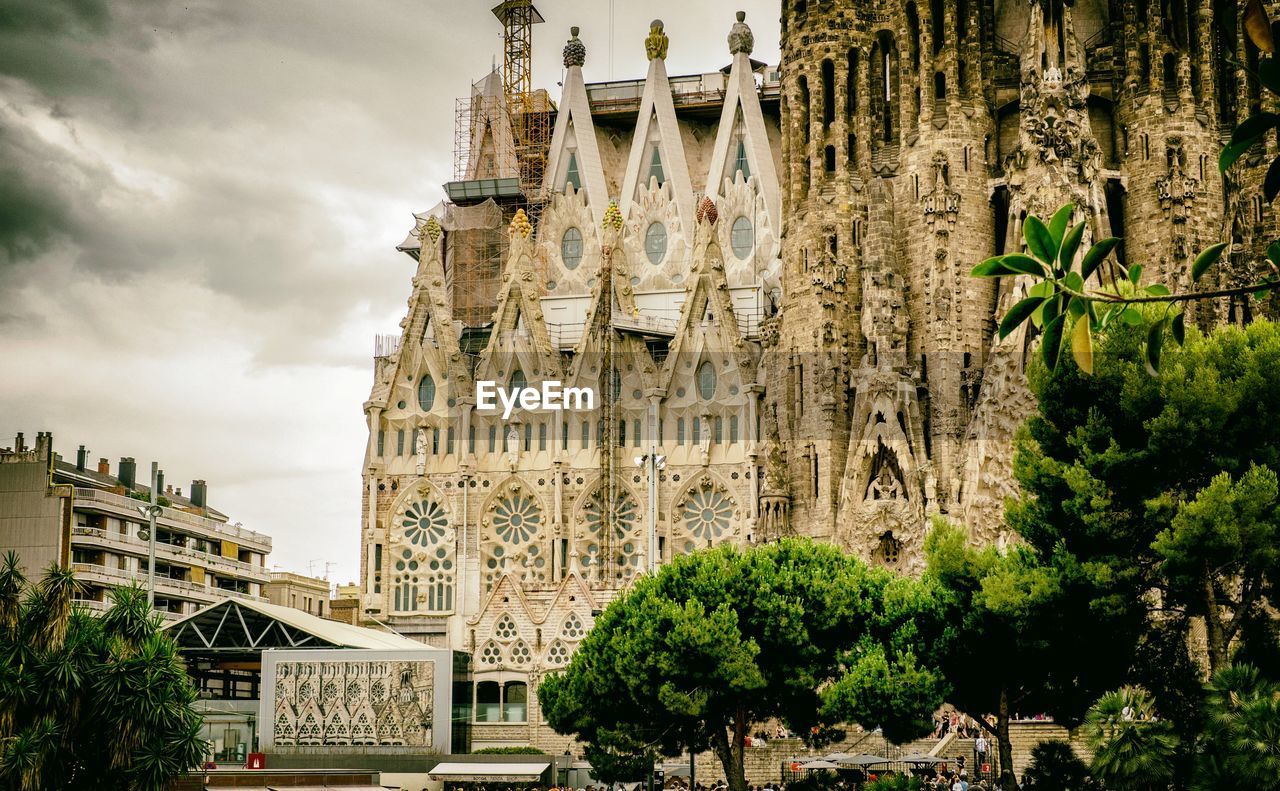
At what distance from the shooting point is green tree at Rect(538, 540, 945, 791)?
34.0 meters

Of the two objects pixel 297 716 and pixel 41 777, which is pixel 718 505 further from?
pixel 41 777

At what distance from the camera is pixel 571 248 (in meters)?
70.7

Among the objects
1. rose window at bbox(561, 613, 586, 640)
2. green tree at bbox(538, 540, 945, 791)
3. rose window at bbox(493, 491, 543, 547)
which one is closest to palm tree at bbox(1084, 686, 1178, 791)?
green tree at bbox(538, 540, 945, 791)

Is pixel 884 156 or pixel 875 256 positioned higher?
pixel 884 156

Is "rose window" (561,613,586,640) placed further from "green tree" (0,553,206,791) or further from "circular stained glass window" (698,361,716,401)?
"green tree" (0,553,206,791)

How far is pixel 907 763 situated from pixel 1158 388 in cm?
1364

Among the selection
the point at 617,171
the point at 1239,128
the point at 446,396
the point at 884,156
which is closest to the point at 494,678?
the point at 446,396

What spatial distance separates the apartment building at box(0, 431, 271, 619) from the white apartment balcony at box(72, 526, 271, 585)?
0.04 meters

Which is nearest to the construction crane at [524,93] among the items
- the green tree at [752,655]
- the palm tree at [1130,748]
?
the green tree at [752,655]

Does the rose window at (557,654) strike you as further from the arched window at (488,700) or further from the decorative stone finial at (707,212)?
the decorative stone finial at (707,212)

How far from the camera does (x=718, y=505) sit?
61875 mm

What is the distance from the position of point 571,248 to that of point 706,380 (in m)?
11.6

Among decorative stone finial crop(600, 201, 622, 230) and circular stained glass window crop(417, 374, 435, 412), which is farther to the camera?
decorative stone finial crop(600, 201, 622, 230)

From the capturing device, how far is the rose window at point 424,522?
63.2 meters
